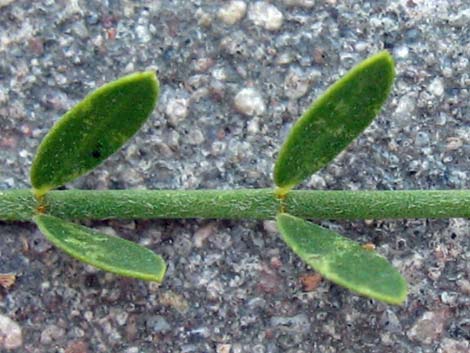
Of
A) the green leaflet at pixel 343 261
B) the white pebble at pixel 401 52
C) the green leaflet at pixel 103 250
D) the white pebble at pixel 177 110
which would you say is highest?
the white pebble at pixel 401 52

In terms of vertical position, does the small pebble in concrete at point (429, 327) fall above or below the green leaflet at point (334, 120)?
below

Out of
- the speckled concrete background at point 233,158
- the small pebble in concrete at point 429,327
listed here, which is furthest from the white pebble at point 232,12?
the small pebble in concrete at point 429,327

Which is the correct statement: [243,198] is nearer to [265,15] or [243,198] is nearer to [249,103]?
[249,103]

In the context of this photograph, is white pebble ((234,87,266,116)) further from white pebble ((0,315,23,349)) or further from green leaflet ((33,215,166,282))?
white pebble ((0,315,23,349))

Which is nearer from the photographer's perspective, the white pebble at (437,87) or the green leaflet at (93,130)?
the green leaflet at (93,130)

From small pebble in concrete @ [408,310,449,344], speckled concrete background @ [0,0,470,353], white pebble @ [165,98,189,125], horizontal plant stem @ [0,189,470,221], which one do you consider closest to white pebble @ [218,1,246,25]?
speckled concrete background @ [0,0,470,353]

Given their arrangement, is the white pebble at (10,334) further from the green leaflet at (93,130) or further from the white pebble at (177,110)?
the white pebble at (177,110)

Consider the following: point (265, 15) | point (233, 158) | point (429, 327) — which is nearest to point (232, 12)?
point (265, 15)
